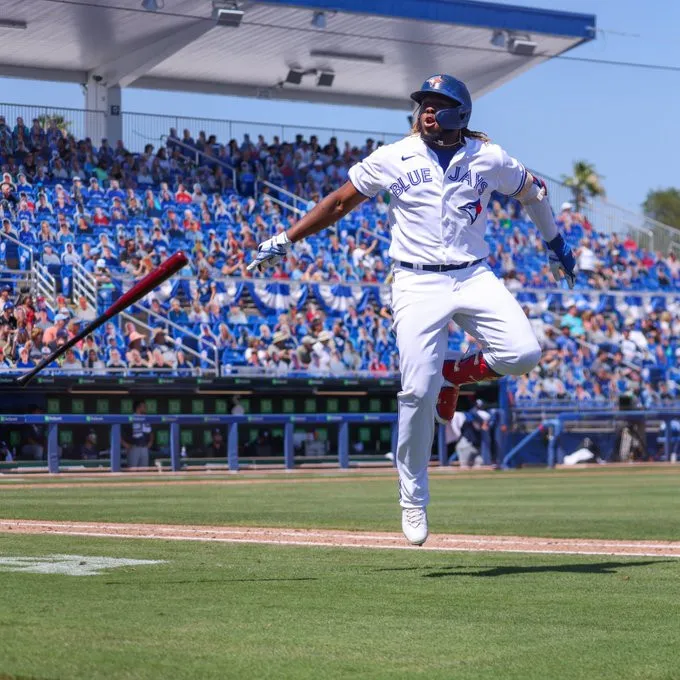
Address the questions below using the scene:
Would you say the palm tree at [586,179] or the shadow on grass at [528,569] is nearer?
the shadow on grass at [528,569]

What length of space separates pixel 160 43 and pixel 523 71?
11202 millimetres

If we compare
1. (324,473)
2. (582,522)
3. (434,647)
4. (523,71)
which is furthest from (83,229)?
(434,647)

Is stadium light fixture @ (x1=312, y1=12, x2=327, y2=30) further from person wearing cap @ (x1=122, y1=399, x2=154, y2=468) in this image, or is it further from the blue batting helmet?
the blue batting helmet

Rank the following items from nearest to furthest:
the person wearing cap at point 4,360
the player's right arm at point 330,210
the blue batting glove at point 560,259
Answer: the player's right arm at point 330,210 → the blue batting glove at point 560,259 → the person wearing cap at point 4,360

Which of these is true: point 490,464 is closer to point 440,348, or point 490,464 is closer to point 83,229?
point 83,229

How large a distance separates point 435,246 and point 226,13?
2530cm

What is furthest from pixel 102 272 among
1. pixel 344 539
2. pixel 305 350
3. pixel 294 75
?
pixel 344 539

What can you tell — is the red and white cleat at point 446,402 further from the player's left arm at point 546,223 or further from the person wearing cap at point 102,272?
the person wearing cap at point 102,272

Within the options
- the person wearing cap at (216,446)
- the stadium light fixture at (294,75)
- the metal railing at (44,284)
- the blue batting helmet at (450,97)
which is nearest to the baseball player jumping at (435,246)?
the blue batting helmet at (450,97)

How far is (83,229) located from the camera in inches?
1103

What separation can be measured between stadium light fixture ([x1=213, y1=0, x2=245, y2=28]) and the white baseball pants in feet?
82.8

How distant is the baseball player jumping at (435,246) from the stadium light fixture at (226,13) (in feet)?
82.0

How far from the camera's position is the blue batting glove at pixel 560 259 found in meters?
7.71

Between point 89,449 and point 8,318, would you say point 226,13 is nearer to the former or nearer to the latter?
point 8,318
